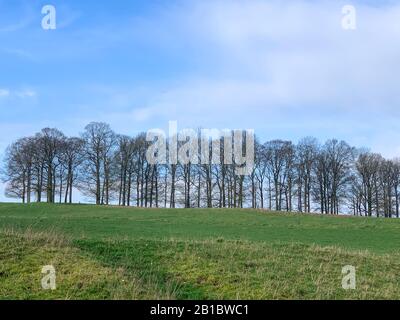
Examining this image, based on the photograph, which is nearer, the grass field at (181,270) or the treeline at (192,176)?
the grass field at (181,270)

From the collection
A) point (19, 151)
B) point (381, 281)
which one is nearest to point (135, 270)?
point (381, 281)

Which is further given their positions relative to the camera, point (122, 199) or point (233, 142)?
point (122, 199)

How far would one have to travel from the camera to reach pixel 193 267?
15.3m

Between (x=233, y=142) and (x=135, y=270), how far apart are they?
53909 millimetres

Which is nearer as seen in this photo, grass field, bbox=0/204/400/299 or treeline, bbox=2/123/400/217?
grass field, bbox=0/204/400/299

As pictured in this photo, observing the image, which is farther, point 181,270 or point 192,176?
point 192,176

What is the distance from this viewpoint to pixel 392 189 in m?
84.9

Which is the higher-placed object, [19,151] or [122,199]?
[19,151]
